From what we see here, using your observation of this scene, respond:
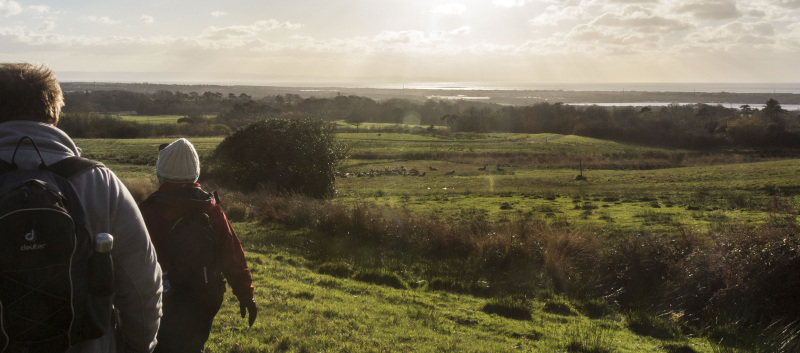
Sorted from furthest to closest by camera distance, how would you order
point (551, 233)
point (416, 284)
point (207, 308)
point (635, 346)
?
point (551, 233)
point (416, 284)
point (635, 346)
point (207, 308)

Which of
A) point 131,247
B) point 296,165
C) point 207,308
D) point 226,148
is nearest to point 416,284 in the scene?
point 207,308

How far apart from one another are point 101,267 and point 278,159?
2794 cm

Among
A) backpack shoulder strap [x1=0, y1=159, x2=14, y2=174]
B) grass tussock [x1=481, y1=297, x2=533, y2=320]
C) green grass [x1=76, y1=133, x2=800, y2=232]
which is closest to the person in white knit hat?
backpack shoulder strap [x1=0, y1=159, x2=14, y2=174]

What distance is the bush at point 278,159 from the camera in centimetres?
3008

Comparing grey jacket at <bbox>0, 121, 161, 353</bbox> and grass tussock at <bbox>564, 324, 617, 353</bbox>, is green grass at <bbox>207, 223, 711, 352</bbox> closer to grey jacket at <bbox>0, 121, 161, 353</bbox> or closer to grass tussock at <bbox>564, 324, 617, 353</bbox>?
grass tussock at <bbox>564, 324, 617, 353</bbox>

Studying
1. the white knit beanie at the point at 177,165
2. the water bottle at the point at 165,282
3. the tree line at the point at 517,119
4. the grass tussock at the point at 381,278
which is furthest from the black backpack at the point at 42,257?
the tree line at the point at 517,119

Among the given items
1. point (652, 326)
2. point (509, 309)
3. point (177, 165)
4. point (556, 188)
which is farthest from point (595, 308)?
point (556, 188)

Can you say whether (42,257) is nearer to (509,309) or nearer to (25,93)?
(25,93)

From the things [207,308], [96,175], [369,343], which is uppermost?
[96,175]

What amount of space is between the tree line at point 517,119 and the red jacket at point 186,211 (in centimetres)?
4357

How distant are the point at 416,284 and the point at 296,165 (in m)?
17.7

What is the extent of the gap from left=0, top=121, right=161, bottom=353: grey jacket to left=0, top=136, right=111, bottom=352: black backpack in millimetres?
Result: 71

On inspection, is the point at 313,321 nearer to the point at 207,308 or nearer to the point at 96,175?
the point at 207,308

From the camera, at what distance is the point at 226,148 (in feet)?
105
